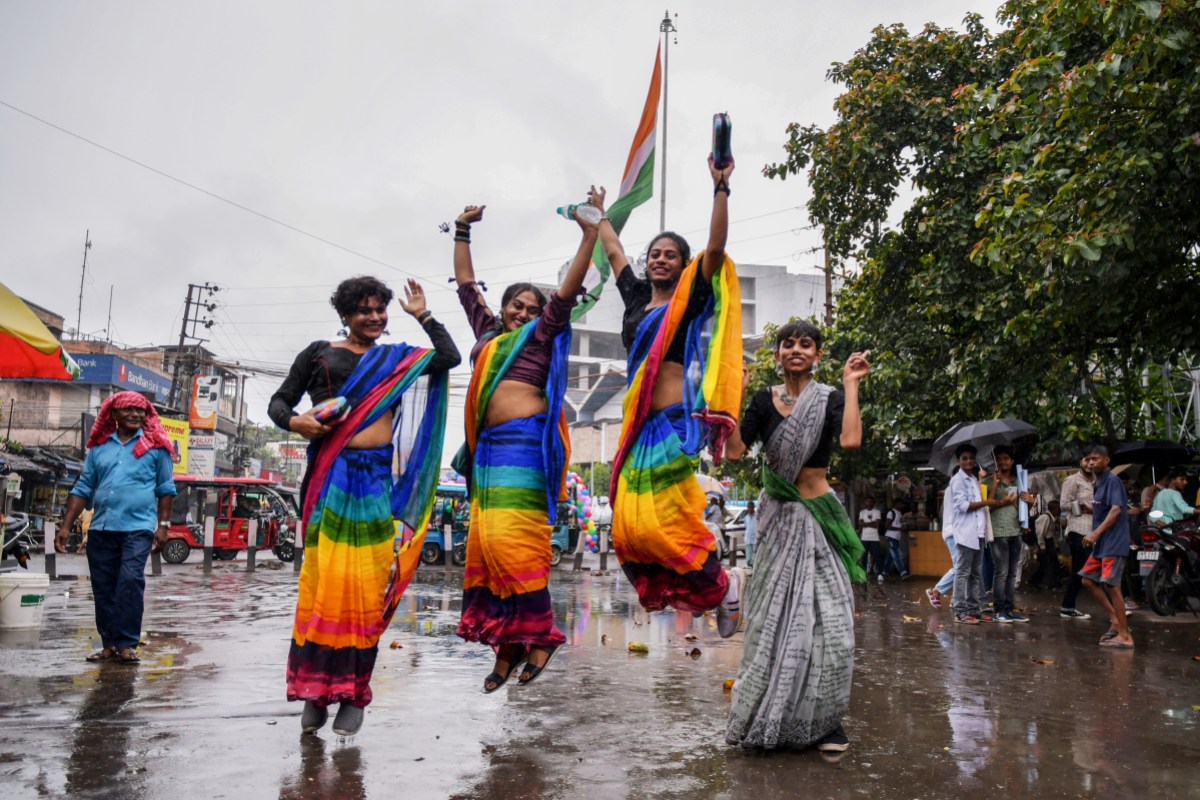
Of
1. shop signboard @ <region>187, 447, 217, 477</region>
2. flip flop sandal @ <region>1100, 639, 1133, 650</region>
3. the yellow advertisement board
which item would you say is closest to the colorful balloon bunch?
flip flop sandal @ <region>1100, 639, 1133, 650</region>

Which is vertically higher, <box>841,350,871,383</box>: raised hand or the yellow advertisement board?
the yellow advertisement board

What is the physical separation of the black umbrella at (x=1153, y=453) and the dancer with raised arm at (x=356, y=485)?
11729mm

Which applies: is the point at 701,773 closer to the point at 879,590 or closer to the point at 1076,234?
the point at 1076,234

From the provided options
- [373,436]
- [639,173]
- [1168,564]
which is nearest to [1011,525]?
[1168,564]

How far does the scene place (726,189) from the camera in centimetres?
450

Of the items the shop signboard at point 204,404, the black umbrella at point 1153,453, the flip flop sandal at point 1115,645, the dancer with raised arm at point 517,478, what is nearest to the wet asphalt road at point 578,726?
the flip flop sandal at point 1115,645

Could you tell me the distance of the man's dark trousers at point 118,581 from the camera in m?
6.12

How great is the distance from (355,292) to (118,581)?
2965 mm

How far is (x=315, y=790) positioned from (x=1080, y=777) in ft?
9.01

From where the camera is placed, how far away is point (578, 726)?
14.5ft

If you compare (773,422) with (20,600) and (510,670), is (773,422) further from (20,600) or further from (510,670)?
(20,600)

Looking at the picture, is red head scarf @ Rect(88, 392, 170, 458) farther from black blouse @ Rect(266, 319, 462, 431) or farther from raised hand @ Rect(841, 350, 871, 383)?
raised hand @ Rect(841, 350, 871, 383)

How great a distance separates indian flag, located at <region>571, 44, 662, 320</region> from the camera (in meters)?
5.45

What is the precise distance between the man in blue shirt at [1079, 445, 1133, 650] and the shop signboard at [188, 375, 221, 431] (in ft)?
130
